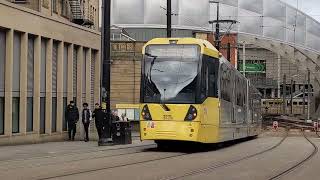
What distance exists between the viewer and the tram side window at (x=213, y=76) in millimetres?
22328

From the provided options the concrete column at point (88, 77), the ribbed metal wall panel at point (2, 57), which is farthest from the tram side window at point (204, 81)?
the concrete column at point (88, 77)

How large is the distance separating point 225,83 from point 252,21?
7390 centimetres

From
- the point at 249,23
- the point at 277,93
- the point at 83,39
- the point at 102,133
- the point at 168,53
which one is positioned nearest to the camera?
the point at 168,53

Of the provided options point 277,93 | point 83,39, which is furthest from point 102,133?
point 277,93

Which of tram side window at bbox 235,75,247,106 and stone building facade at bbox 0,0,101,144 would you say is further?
tram side window at bbox 235,75,247,106

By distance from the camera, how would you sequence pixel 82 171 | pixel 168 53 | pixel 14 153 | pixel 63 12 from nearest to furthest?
pixel 82 171
pixel 14 153
pixel 168 53
pixel 63 12

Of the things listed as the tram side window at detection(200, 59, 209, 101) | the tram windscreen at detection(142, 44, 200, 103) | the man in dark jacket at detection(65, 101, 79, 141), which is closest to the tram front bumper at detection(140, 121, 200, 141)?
the tram windscreen at detection(142, 44, 200, 103)

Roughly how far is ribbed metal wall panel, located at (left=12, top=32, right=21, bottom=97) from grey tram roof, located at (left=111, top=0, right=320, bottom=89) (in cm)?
5968

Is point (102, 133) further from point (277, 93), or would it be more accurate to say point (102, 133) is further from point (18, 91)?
point (277, 93)

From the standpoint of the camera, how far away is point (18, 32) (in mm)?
25281

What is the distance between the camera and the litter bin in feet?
84.9

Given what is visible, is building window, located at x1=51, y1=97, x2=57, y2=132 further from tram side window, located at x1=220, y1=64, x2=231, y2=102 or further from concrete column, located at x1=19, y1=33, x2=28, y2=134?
tram side window, located at x1=220, y1=64, x2=231, y2=102

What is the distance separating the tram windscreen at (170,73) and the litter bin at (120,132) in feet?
14.4

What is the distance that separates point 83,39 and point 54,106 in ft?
16.1
